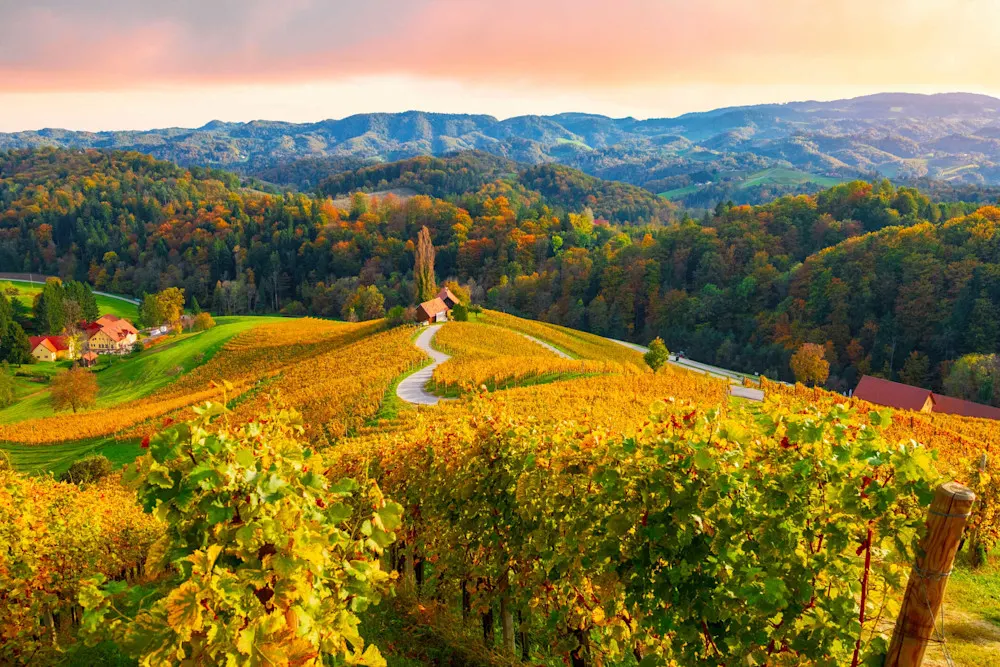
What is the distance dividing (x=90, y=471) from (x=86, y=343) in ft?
209

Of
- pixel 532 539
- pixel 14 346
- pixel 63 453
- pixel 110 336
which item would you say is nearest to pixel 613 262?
pixel 110 336

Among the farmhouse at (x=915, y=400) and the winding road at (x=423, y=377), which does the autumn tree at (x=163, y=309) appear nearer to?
the winding road at (x=423, y=377)

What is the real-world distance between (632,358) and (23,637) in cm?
4970

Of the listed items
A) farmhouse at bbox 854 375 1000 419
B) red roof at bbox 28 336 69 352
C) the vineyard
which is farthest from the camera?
red roof at bbox 28 336 69 352

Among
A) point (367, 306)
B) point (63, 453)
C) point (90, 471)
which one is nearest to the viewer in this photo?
point (90, 471)

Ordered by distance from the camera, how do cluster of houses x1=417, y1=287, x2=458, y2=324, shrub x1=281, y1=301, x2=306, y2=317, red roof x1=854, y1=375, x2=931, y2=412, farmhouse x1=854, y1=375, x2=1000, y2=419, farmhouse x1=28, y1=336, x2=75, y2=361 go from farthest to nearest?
1. shrub x1=281, y1=301, x2=306, y2=317
2. farmhouse x1=28, y1=336, x2=75, y2=361
3. cluster of houses x1=417, y1=287, x2=458, y2=324
4. farmhouse x1=854, y1=375, x2=1000, y2=419
5. red roof x1=854, y1=375, x2=931, y2=412

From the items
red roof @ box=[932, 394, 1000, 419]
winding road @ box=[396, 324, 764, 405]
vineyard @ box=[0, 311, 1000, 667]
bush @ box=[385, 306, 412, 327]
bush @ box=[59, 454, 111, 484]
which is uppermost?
vineyard @ box=[0, 311, 1000, 667]

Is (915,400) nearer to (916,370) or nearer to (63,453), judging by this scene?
(916,370)

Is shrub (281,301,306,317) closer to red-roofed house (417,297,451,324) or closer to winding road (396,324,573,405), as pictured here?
red-roofed house (417,297,451,324)

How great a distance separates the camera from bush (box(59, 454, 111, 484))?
2396 cm

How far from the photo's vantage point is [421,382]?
3247 cm

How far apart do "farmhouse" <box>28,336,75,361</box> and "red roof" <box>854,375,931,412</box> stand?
3554 inches

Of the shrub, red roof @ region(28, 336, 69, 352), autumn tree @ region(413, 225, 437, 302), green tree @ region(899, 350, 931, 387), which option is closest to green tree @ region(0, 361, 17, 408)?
red roof @ region(28, 336, 69, 352)

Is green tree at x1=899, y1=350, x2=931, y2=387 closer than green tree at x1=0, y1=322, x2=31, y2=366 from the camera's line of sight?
Yes
